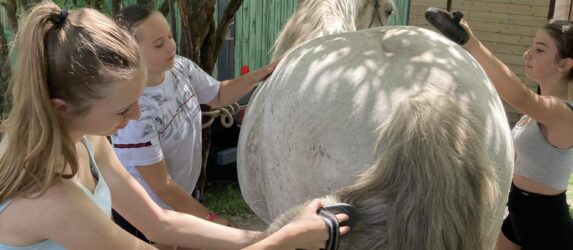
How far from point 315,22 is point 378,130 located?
3.70 feet

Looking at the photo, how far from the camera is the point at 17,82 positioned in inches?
49.4

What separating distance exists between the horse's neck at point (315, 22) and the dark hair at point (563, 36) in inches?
36.3

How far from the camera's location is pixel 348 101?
147 centimetres

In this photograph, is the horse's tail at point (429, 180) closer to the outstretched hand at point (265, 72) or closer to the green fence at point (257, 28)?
the outstretched hand at point (265, 72)

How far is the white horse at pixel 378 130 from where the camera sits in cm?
134

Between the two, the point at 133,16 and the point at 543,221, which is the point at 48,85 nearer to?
the point at 133,16

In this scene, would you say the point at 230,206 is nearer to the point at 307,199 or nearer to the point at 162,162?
the point at 162,162

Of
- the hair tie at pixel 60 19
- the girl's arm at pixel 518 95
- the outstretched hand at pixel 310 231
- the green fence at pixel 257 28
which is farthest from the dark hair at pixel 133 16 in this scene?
the green fence at pixel 257 28

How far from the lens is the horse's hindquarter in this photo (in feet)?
4.75

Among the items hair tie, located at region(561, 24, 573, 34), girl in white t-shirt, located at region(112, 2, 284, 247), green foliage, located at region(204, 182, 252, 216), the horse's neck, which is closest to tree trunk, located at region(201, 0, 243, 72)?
the horse's neck

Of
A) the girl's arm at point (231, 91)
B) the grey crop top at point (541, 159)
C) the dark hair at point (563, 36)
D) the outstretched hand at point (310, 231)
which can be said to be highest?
the dark hair at point (563, 36)

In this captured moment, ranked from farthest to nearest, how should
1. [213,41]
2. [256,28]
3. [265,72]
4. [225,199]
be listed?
[256,28]
[225,199]
[213,41]
[265,72]

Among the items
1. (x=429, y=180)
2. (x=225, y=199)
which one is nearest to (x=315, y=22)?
(x=429, y=180)

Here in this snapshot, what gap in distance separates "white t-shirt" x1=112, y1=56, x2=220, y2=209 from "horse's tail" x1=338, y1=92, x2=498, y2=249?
96 cm
